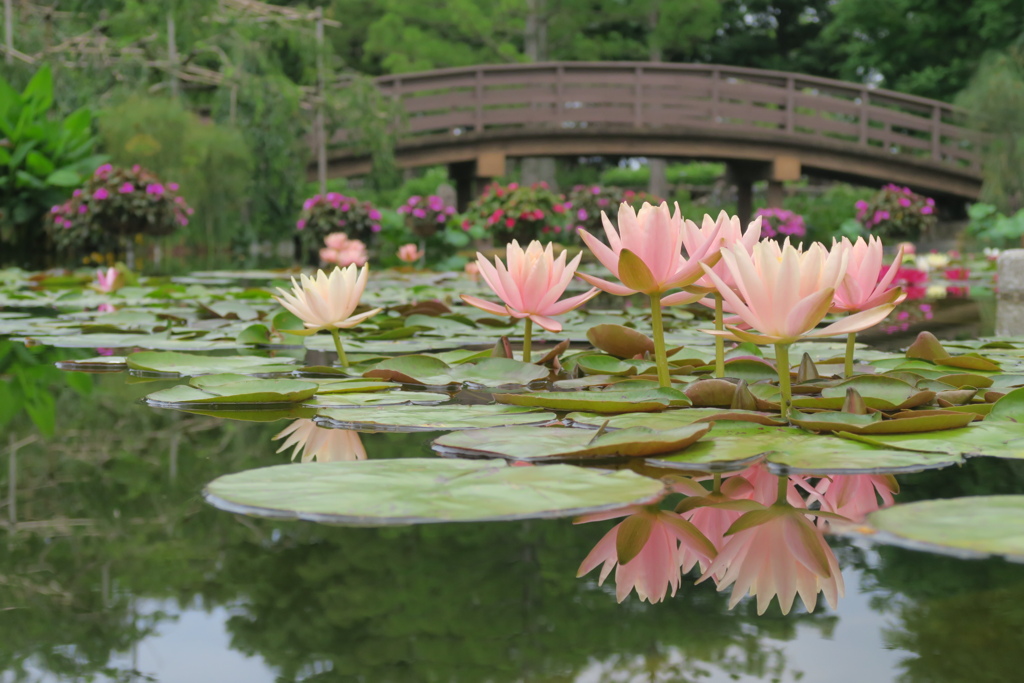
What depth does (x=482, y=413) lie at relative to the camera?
1.09 meters

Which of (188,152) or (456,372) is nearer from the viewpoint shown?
(456,372)

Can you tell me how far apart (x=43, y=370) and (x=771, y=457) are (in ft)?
4.18

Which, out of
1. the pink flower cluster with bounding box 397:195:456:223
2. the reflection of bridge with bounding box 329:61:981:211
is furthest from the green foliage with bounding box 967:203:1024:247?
the pink flower cluster with bounding box 397:195:456:223

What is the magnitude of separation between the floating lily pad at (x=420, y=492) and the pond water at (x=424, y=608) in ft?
0.04

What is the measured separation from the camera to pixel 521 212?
8.50 metres

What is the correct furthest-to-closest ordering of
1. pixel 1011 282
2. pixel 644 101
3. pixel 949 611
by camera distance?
pixel 644 101 → pixel 1011 282 → pixel 949 611

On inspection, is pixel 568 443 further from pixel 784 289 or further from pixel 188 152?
pixel 188 152

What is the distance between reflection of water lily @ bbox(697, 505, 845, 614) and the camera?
50 centimetres

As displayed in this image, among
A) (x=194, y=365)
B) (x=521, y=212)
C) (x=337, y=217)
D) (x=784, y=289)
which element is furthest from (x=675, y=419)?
(x=337, y=217)

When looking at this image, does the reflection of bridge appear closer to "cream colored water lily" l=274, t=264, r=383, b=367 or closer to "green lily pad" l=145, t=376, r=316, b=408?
"cream colored water lily" l=274, t=264, r=383, b=367

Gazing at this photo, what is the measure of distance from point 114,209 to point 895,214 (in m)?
8.03

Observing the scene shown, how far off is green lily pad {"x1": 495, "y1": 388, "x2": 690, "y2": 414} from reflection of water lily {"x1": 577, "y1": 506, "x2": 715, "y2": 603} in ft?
1.25

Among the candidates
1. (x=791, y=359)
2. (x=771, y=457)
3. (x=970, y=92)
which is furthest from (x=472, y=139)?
(x=771, y=457)

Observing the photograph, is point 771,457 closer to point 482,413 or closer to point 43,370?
point 482,413
